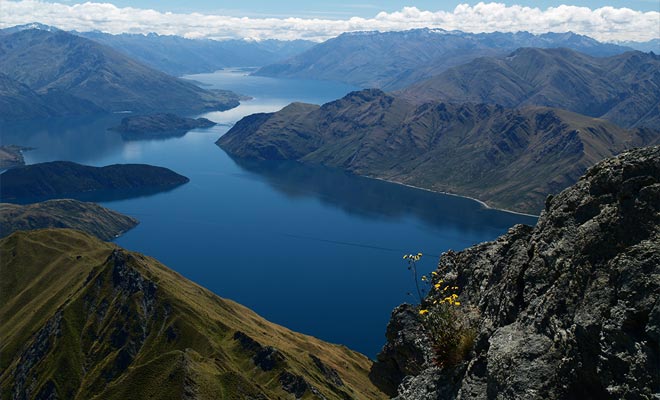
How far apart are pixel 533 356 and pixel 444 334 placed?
5083 mm

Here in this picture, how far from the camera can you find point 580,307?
805 inches

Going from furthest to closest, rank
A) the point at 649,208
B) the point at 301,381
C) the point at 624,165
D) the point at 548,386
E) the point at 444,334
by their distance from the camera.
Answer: the point at 301,381
the point at 444,334
the point at 624,165
the point at 649,208
the point at 548,386

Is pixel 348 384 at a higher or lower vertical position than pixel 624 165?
lower

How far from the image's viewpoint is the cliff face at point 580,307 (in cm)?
1823

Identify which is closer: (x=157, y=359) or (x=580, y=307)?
(x=580, y=307)

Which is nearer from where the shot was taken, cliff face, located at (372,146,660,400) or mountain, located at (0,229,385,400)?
cliff face, located at (372,146,660,400)

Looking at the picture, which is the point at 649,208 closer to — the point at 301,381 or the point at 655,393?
the point at 655,393

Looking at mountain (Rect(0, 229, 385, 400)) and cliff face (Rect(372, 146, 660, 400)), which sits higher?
cliff face (Rect(372, 146, 660, 400))

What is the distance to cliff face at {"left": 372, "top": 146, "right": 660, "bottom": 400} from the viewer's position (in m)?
18.2

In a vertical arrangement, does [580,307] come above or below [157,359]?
above

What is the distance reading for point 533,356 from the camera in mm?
21000

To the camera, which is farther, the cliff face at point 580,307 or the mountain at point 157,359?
the mountain at point 157,359

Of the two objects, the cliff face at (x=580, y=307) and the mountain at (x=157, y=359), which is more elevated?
the cliff face at (x=580, y=307)

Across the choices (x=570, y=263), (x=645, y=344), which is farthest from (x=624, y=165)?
(x=645, y=344)
